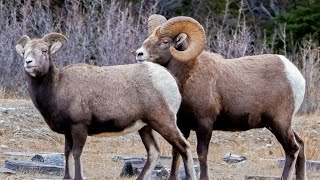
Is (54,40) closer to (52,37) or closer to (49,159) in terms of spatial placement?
(52,37)

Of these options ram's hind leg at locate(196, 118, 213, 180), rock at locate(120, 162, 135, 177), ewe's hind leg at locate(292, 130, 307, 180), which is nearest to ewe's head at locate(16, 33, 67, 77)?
rock at locate(120, 162, 135, 177)

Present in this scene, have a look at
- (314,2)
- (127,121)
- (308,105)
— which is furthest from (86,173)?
(314,2)

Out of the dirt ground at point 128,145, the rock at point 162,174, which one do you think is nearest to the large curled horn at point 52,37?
the rock at point 162,174

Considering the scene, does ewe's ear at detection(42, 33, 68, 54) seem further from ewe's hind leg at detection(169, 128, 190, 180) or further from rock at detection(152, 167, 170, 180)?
rock at detection(152, 167, 170, 180)

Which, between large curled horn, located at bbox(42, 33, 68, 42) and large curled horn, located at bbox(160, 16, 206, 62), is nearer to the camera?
large curled horn, located at bbox(42, 33, 68, 42)

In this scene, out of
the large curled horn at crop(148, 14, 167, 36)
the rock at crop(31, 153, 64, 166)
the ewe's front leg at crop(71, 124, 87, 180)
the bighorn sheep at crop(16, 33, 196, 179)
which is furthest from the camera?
the rock at crop(31, 153, 64, 166)

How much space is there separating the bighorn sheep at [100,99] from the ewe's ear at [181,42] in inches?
38.1

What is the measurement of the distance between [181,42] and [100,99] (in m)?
1.76

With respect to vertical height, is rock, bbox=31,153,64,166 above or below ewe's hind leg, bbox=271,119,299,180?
below

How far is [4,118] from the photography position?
17641mm

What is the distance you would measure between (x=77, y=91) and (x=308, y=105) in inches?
433

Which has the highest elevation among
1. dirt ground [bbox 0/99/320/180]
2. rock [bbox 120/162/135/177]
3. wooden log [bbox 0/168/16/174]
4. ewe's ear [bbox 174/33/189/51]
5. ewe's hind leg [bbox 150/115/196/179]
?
ewe's ear [bbox 174/33/189/51]

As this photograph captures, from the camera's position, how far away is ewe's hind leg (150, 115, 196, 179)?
1170 cm

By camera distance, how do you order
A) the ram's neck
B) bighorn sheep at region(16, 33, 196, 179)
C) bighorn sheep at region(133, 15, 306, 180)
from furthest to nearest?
the ram's neck
bighorn sheep at region(133, 15, 306, 180)
bighorn sheep at region(16, 33, 196, 179)
